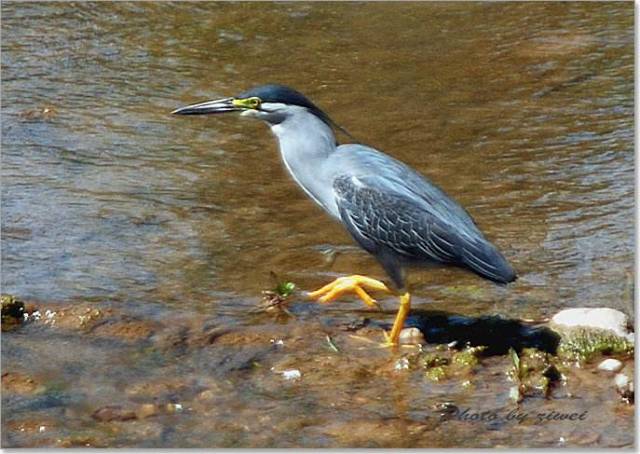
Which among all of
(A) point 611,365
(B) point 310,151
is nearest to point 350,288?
(B) point 310,151

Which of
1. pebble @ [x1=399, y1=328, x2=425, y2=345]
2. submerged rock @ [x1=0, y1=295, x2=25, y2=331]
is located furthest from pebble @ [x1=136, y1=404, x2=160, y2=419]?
pebble @ [x1=399, y1=328, x2=425, y2=345]

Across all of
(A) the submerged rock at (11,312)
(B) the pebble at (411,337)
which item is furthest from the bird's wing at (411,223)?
(A) the submerged rock at (11,312)

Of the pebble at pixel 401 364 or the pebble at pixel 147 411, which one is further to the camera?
the pebble at pixel 401 364

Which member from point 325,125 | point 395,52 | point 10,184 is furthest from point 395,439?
point 395,52

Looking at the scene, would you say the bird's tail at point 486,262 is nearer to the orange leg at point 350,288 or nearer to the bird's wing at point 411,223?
the bird's wing at point 411,223

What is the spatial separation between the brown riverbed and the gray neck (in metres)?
0.60

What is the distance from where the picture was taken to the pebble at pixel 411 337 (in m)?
5.64

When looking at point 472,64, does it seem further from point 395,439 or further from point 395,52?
point 395,439

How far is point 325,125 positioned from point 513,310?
1.28 meters

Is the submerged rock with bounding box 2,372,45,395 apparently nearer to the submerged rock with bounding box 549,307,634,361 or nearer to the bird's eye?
the bird's eye

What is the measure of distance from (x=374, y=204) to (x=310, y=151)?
0.46 meters

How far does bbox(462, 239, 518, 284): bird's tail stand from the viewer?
17.6 ft

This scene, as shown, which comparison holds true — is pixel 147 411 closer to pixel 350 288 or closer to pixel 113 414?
pixel 113 414

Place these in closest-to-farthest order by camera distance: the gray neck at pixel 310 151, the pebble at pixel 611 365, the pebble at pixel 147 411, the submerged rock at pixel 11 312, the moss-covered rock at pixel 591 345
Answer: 1. the pebble at pixel 147 411
2. the pebble at pixel 611 365
3. the moss-covered rock at pixel 591 345
4. the submerged rock at pixel 11 312
5. the gray neck at pixel 310 151
